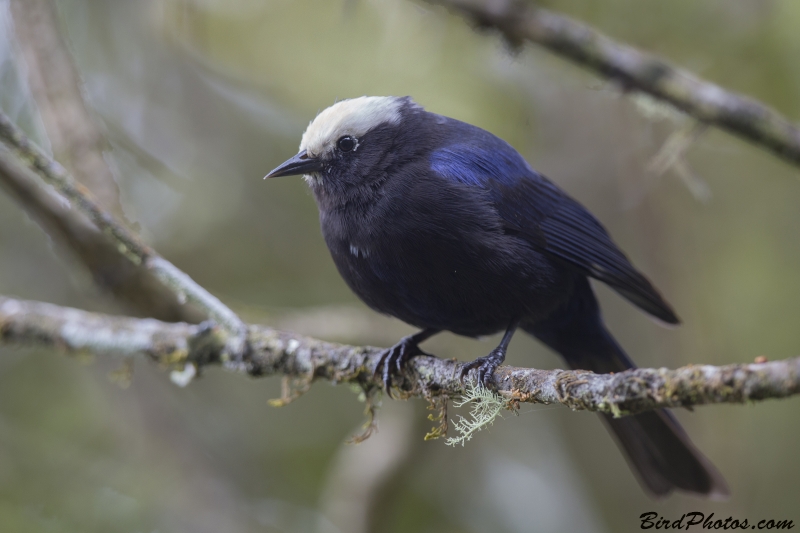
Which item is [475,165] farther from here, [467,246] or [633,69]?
[633,69]

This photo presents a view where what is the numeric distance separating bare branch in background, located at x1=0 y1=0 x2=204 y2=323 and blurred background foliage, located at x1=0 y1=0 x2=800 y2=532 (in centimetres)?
34

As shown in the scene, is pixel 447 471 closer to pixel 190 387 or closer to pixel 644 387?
pixel 190 387

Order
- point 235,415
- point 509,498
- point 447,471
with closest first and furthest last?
1. point 509,498
2. point 447,471
3. point 235,415

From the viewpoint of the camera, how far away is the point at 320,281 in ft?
20.9

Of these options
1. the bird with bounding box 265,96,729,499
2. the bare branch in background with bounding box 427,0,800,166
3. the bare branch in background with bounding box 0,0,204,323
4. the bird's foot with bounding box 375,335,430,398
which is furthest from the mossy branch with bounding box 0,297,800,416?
the bare branch in background with bounding box 427,0,800,166

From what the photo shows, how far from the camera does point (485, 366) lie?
289cm

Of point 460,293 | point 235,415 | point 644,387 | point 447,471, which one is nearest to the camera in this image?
point 644,387

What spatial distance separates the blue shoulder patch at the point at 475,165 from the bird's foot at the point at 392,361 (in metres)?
0.85

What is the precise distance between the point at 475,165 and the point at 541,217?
46 cm

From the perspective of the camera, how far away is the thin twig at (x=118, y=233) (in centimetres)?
309

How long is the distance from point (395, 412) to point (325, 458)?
1112 mm

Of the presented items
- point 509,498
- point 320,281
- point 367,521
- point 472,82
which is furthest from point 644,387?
point 320,281

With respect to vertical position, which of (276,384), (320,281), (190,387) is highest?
(320,281)

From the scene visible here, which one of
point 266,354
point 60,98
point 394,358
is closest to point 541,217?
point 394,358
